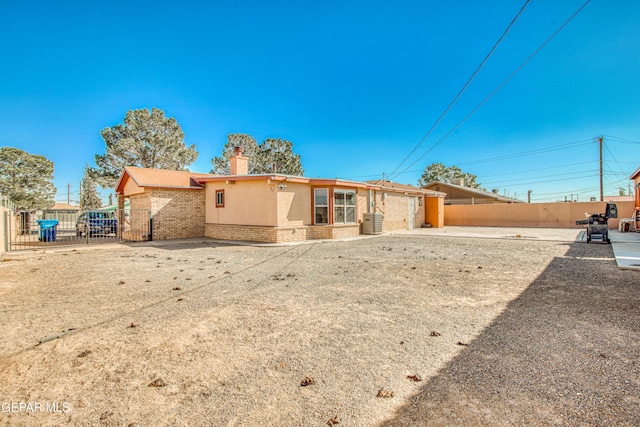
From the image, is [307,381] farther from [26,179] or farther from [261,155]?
[26,179]

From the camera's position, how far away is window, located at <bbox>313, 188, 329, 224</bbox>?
14.2 metres

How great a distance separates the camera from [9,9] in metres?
8.97

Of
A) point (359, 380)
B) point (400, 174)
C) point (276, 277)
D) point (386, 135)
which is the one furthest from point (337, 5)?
point (400, 174)

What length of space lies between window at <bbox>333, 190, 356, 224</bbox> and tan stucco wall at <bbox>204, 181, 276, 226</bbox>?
10.8 ft

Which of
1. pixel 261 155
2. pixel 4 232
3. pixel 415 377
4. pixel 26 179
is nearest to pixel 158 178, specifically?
pixel 4 232

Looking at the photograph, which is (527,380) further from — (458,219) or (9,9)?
(458,219)

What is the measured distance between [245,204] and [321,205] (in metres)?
3.53

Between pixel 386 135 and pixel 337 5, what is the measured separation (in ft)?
52.3

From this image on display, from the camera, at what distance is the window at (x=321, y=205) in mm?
14242

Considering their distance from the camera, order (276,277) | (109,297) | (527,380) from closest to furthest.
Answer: (527,380), (109,297), (276,277)

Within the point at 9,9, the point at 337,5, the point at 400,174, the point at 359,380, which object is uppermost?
the point at 337,5

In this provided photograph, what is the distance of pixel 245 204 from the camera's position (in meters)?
13.7

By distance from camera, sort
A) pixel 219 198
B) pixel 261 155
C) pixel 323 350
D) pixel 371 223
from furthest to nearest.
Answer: pixel 261 155
pixel 371 223
pixel 219 198
pixel 323 350

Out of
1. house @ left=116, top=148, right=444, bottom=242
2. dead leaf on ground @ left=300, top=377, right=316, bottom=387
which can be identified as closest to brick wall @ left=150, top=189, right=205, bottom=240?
house @ left=116, top=148, right=444, bottom=242
